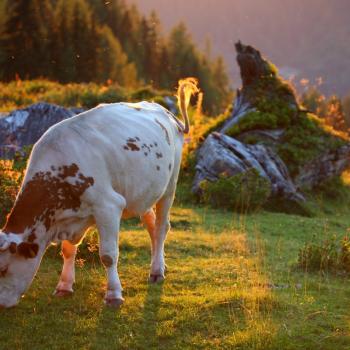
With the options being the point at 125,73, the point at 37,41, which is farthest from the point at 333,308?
the point at 125,73

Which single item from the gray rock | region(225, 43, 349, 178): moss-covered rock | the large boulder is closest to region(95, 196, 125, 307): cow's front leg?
the large boulder

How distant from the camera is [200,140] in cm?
1778

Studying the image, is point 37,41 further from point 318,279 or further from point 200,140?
point 318,279

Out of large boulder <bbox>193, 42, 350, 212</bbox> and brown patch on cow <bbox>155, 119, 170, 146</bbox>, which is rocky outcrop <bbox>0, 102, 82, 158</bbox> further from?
brown patch on cow <bbox>155, 119, 170, 146</bbox>

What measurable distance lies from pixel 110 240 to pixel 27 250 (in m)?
0.90

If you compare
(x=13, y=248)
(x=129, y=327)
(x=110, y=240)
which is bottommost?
(x=129, y=327)

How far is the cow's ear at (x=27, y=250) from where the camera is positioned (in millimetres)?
5762

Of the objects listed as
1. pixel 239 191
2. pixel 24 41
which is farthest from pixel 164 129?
pixel 24 41

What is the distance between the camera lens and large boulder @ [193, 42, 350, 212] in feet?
47.1

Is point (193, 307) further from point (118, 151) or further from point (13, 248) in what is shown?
point (13, 248)

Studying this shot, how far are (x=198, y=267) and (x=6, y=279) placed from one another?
3.19 meters

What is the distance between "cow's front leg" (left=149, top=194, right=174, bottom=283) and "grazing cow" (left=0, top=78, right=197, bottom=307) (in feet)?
2.20

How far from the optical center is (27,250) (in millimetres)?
5809

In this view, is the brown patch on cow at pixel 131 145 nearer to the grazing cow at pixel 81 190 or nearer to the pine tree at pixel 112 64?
the grazing cow at pixel 81 190
